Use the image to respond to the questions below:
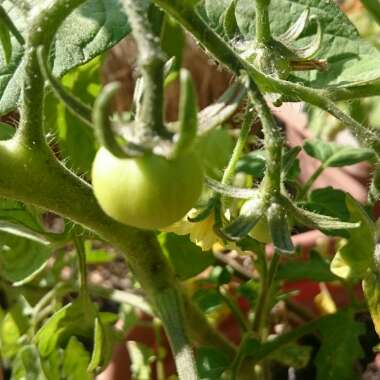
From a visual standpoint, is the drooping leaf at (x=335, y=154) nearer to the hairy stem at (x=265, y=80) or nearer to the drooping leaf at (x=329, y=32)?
the drooping leaf at (x=329, y=32)

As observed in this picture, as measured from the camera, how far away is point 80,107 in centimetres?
45

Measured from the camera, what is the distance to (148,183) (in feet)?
1.42

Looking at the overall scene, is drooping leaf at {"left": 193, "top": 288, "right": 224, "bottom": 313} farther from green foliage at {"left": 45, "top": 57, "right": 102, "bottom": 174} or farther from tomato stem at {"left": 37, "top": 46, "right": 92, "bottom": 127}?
tomato stem at {"left": 37, "top": 46, "right": 92, "bottom": 127}

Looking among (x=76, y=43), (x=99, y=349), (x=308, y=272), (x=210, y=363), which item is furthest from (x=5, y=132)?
(x=308, y=272)

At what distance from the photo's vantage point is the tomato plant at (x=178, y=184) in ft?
1.44

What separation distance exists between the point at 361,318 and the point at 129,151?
88 cm

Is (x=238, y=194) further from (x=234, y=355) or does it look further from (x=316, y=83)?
(x=234, y=355)

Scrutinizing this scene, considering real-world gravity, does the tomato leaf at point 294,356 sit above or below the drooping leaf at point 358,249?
below

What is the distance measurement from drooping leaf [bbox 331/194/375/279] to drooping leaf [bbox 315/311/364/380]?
307mm

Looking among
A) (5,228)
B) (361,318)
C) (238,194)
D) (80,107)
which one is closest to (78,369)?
(5,228)

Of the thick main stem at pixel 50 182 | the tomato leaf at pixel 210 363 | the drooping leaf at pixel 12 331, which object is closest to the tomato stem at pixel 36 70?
the thick main stem at pixel 50 182

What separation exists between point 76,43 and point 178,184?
33 cm

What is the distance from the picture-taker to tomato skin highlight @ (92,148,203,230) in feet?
1.41

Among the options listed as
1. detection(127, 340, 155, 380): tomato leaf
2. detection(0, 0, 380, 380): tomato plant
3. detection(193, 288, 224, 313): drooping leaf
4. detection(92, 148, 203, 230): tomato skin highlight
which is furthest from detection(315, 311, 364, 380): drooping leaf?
detection(92, 148, 203, 230): tomato skin highlight
